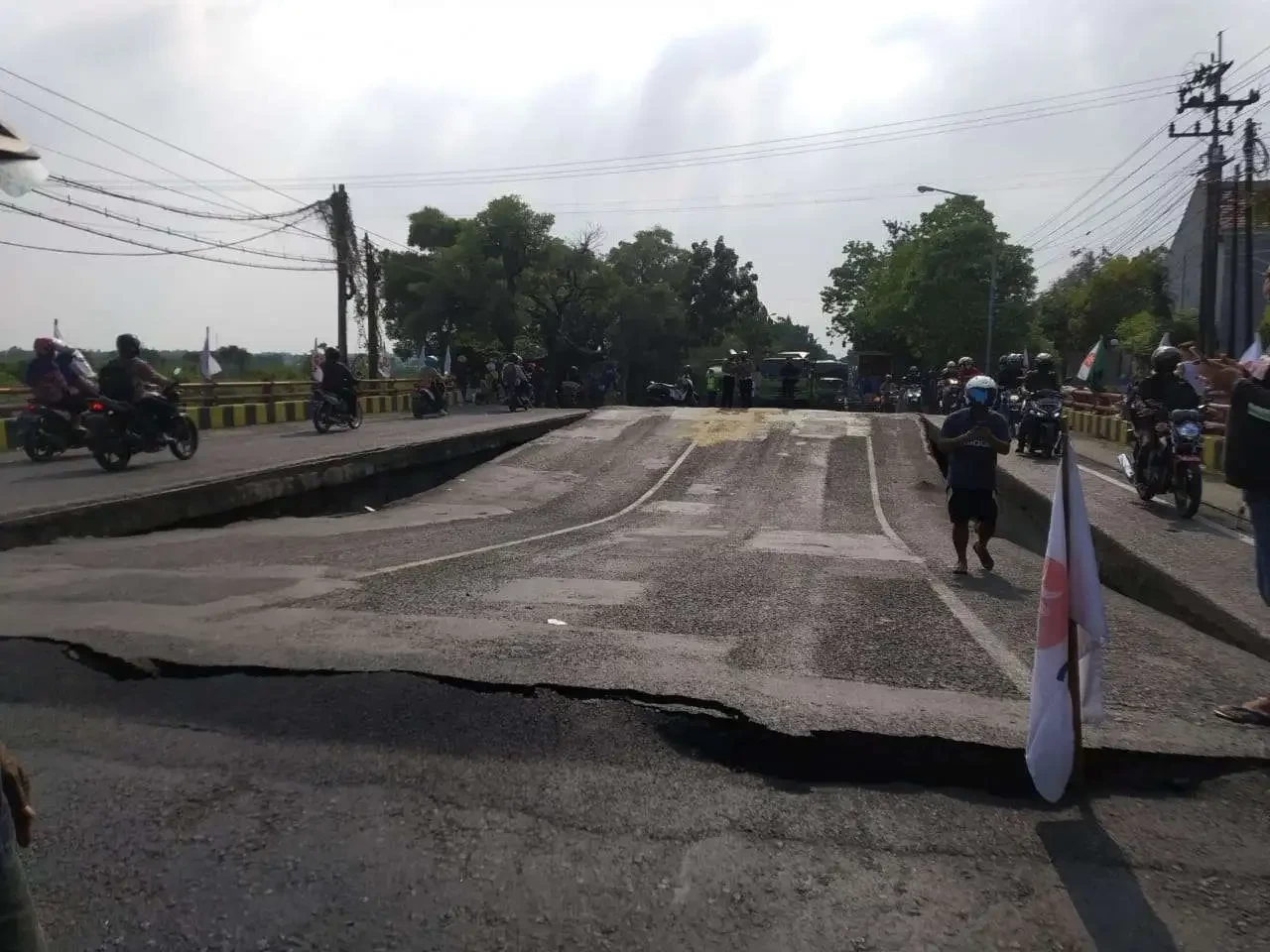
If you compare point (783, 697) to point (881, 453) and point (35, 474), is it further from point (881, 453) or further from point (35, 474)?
point (881, 453)

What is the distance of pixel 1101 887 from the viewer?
10.8 feet

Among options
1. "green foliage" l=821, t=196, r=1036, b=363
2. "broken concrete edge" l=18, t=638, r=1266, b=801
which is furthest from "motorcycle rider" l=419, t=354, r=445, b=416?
"green foliage" l=821, t=196, r=1036, b=363

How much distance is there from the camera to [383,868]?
10.6 feet

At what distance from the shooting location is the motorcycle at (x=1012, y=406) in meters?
18.7

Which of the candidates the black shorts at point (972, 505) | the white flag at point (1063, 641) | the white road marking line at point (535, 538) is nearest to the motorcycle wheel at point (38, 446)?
the white road marking line at point (535, 538)

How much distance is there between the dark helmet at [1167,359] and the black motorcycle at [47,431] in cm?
1385

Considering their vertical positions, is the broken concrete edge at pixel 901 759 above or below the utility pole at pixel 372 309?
below

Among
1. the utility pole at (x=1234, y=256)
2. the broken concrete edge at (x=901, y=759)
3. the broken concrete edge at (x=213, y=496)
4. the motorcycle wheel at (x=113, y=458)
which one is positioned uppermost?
the utility pole at (x=1234, y=256)

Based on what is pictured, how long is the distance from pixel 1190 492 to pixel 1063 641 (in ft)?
27.5

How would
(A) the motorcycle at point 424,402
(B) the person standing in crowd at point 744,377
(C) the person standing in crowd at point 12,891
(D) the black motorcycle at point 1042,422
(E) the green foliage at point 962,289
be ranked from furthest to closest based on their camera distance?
(E) the green foliage at point 962,289 < (A) the motorcycle at point 424,402 < (B) the person standing in crowd at point 744,377 < (D) the black motorcycle at point 1042,422 < (C) the person standing in crowd at point 12,891

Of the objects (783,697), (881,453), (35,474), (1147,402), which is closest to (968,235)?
(881,453)

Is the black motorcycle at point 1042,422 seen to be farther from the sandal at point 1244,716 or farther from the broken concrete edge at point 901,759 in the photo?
the broken concrete edge at point 901,759

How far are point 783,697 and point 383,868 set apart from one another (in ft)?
6.97

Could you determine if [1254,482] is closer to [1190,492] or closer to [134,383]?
[1190,492]
